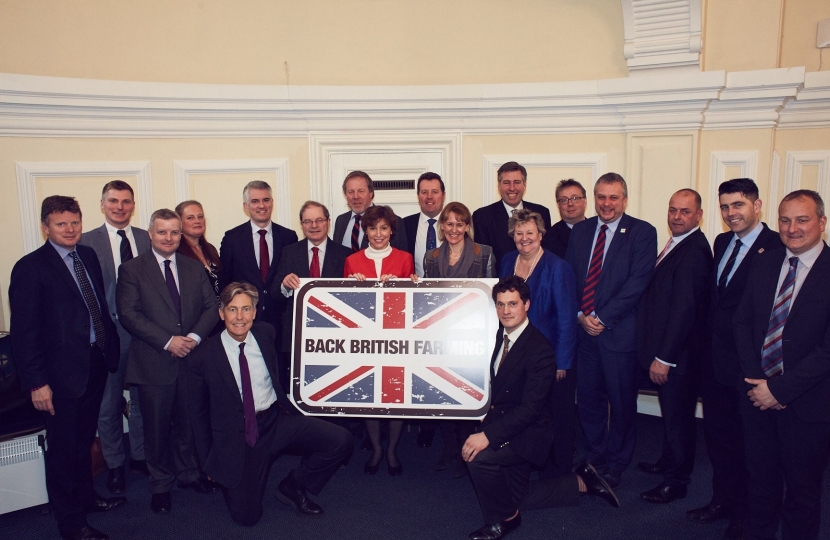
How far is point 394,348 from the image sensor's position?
3.83 metres

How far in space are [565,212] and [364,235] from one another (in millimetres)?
1589

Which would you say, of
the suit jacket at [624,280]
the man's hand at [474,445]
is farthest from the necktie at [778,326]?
the man's hand at [474,445]

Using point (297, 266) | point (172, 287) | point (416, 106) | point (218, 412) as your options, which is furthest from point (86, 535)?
point (416, 106)

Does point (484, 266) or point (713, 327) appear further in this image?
point (484, 266)

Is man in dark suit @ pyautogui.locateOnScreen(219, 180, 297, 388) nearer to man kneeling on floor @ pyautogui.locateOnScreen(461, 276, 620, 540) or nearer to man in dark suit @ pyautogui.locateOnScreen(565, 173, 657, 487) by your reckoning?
man kneeling on floor @ pyautogui.locateOnScreen(461, 276, 620, 540)

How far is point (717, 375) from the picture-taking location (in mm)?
3340

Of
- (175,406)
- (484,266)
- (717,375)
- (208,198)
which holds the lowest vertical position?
(175,406)

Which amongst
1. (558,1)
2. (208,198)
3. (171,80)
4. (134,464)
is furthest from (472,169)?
(134,464)

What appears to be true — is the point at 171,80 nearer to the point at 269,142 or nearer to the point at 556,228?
the point at 269,142

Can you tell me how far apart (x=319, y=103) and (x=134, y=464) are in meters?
3.41

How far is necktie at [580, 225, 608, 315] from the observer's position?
3926mm

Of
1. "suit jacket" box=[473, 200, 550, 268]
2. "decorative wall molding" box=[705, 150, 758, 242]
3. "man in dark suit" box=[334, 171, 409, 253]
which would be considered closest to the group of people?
"man in dark suit" box=[334, 171, 409, 253]

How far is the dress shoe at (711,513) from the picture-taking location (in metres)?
3.49

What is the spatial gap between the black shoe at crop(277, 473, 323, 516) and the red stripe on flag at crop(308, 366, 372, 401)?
0.54 m
